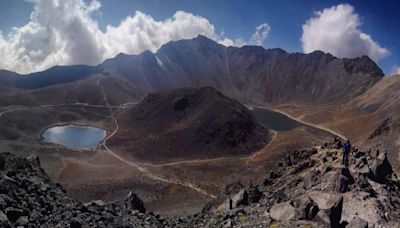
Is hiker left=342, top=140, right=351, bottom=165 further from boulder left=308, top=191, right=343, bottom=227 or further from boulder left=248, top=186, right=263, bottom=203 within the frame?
boulder left=248, top=186, right=263, bottom=203

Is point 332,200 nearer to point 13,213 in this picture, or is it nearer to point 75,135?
point 13,213

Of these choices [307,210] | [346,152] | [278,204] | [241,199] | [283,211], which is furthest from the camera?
[241,199]

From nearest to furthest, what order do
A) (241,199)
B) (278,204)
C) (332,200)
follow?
(332,200) → (278,204) → (241,199)

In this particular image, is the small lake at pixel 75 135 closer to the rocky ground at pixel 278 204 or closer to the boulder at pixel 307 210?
the rocky ground at pixel 278 204

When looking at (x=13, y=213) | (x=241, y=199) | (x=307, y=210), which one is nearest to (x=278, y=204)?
(x=307, y=210)

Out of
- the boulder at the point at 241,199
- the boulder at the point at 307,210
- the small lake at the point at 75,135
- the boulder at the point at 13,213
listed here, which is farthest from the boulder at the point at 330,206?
the small lake at the point at 75,135

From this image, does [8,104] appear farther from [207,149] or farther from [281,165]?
[281,165]
